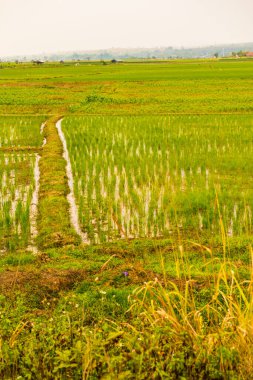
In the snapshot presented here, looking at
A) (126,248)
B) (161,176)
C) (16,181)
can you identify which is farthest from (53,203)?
(161,176)

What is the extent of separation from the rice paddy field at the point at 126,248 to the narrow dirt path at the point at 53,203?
0.02 metres

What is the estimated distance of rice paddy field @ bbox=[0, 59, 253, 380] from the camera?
269 centimetres

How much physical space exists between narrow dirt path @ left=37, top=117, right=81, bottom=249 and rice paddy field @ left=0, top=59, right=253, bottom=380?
24 millimetres

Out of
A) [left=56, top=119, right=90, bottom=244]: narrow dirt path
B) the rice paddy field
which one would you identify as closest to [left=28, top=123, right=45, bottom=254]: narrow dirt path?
the rice paddy field

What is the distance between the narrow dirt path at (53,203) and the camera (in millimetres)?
6074

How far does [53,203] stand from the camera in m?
7.31

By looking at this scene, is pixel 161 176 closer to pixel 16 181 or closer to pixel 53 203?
A: pixel 53 203

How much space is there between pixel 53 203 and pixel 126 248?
2.02 meters

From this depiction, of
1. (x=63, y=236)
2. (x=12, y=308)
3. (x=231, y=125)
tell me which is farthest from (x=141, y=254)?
(x=231, y=125)

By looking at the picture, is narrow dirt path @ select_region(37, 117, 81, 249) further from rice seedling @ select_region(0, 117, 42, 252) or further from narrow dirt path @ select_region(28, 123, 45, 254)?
rice seedling @ select_region(0, 117, 42, 252)

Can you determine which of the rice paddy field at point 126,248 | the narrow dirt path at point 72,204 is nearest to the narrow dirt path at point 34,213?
the rice paddy field at point 126,248

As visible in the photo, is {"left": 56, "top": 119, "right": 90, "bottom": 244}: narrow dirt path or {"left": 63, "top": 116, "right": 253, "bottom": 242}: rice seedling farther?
{"left": 63, "top": 116, "right": 253, "bottom": 242}: rice seedling

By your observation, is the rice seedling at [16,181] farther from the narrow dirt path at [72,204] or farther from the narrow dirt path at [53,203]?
the narrow dirt path at [72,204]

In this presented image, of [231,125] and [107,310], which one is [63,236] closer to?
[107,310]
